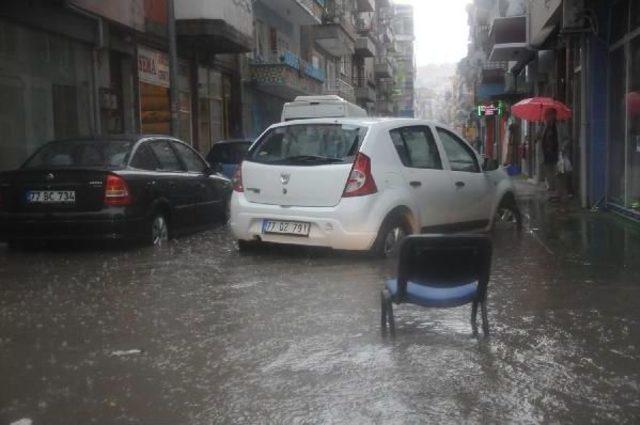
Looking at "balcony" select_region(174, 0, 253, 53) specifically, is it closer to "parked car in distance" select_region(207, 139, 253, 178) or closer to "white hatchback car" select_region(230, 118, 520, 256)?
"parked car in distance" select_region(207, 139, 253, 178)

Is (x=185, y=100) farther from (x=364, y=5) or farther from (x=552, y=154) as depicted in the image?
(x=364, y=5)

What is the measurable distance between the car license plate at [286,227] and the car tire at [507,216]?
3401mm

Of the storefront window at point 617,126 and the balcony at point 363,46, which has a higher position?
the balcony at point 363,46

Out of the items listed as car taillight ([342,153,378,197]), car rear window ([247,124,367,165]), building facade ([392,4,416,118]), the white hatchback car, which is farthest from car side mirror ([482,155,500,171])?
building facade ([392,4,416,118])

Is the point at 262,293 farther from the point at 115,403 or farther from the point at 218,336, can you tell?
the point at 115,403

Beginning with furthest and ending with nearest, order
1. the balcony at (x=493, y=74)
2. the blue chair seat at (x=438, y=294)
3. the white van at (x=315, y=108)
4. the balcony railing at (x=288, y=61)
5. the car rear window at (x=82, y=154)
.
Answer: the balcony at (x=493, y=74) → the balcony railing at (x=288, y=61) → the white van at (x=315, y=108) → the car rear window at (x=82, y=154) → the blue chair seat at (x=438, y=294)

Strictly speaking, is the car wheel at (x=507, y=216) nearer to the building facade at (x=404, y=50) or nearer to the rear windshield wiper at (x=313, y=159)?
the rear windshield wiper at (x=313, y=159)

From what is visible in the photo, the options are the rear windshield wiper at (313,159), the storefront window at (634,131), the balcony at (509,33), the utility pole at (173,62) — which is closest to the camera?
the rear windshield wiper at (313,159)

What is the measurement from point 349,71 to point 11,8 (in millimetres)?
41071

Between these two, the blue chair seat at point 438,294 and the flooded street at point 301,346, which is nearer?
the flooded street at point 301,346

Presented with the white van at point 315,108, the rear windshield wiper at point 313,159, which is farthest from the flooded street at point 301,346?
the white van at point 315,108

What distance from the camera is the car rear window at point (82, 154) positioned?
896 cm

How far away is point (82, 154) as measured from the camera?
29.9 ft

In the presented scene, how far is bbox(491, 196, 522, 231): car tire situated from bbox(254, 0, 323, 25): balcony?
18537 millimetres
